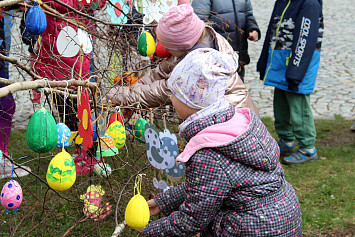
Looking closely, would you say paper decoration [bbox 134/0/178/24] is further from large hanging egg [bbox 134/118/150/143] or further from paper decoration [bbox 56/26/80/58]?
large hanging egg [bbox 134/118/150/143]

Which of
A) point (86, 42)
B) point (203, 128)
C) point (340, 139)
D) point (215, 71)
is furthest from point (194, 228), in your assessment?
point (340, 139)

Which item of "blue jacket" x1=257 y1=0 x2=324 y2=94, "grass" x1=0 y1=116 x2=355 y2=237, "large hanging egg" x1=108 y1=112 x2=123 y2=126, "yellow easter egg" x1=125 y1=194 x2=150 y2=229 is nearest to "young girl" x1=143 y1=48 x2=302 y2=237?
"yellow easter egg" x1=125 y1=194 x2=150 y2=229

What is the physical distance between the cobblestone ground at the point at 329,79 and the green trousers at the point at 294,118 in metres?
1.20

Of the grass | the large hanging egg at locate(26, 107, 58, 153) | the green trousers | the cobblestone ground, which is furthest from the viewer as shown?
the cobblestone ground

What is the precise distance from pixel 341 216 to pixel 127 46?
1.89 metres

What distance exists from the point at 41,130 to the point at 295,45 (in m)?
2.68

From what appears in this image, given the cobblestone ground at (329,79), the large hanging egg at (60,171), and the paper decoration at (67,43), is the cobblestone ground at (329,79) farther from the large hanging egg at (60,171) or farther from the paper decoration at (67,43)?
the large hanging egg at (60,171)

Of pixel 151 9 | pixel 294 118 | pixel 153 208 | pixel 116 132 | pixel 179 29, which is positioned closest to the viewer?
pixel 153 208

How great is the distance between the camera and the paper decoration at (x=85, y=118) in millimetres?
1515

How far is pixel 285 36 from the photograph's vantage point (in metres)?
3.67

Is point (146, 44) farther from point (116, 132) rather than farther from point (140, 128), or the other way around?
point (116, 132)

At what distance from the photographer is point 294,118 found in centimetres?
376

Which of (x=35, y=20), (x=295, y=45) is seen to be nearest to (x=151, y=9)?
(x=35, y=20)

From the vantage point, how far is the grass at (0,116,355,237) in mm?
2654
